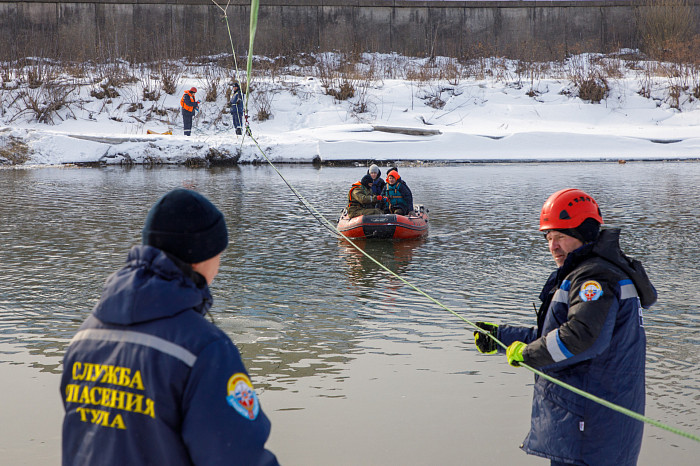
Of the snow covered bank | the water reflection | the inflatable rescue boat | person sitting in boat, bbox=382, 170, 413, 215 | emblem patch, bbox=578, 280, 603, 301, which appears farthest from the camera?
the snow covered bank

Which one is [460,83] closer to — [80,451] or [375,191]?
[375,191]

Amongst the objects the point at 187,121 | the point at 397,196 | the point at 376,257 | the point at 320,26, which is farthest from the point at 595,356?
the point at 320,26

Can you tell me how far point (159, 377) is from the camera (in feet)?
5.24

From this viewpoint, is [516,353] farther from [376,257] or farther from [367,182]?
[367,182]

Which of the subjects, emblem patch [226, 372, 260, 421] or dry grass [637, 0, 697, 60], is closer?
emblem patch [226, 372, 260, 421]

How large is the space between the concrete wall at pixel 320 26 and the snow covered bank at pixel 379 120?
138 cm

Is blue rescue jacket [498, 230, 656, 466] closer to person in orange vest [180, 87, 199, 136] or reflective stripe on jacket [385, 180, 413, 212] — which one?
reflective stripe on jacket [385, 180, 413, 212]

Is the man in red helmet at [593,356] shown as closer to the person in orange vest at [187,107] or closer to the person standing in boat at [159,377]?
the person standing in boat at [159,377]

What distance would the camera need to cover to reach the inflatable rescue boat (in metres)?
11.1

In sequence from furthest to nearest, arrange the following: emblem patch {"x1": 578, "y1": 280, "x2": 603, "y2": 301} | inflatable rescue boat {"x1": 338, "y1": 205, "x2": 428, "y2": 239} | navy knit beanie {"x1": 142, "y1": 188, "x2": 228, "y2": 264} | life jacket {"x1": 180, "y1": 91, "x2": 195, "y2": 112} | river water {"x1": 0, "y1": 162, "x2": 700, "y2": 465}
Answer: life jacket {"x1": 180, "y1": 91, "x2": 195, "y2": 112} < inflatable rescue boat {"x1": 338, "y1": 205, "x2": 428, "y2": 239} < river water {"x1": 0, "y1": 162, "x2": 700, "y2": 465} < emblem patch {"x1": 578, "y1": 280, "x2": 603, "y2": 301} < navy knit beanie {"x1": 142, "y1": 188, "x2": 228, "y2": 264}

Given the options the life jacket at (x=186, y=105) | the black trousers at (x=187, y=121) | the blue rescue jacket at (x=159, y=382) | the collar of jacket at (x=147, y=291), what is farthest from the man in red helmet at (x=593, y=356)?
the black trousers at (x=187, y=121)

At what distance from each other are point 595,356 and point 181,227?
1591mm

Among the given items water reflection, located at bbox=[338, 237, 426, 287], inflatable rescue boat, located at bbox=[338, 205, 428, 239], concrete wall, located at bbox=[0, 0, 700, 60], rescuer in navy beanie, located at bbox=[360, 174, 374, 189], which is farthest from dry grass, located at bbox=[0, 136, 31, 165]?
water reflection, located at bbox=[338, 237, 426, 287]

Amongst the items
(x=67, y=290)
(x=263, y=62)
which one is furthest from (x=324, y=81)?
(x=67, y=290)
